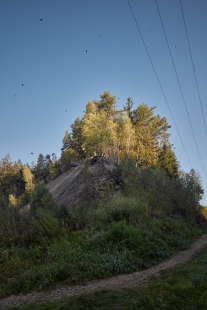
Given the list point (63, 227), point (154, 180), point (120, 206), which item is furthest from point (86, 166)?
point (63, 227)

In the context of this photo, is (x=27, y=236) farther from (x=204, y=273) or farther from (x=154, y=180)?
(x=154, y=180)

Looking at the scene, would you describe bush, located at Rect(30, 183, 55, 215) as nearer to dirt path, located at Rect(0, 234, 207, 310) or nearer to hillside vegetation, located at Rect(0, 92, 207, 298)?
hillside vegetation, located at Rect(0, 92, 207, 298)

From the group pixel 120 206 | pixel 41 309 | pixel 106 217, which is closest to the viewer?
pixel 41 309

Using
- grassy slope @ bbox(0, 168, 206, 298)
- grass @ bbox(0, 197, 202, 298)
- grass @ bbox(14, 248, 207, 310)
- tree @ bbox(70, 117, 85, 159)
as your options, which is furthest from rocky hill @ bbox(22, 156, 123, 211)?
tree @ bbox(70, 117, 85, 159)

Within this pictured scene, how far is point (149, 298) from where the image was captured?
18.9ft

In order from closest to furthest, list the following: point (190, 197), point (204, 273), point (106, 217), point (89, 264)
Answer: point (204, 273), point (89, 264), point (106, 217), point (190, 197)

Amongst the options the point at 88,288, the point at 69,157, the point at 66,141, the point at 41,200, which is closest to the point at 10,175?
the point at 66,141

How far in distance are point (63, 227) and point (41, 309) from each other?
671 centimetres

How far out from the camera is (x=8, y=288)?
25.3ft

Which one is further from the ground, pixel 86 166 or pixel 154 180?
pixel 86 166

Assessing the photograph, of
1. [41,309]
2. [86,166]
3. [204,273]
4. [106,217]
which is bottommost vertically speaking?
[204,273]

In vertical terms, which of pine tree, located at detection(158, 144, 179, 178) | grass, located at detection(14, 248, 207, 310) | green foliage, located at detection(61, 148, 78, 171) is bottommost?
grass, located at detection(14, 248, 207, 310)

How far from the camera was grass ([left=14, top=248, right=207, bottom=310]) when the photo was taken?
18.1ft

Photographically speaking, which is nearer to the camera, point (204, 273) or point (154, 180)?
point (204, 273)
